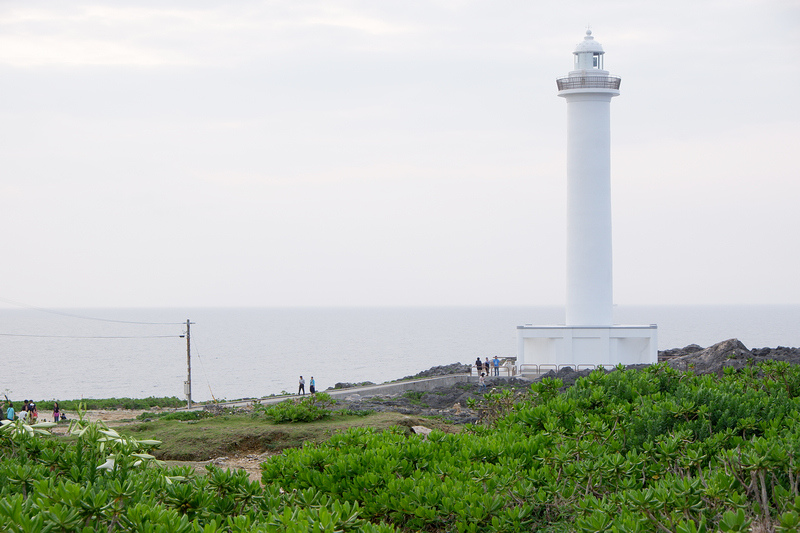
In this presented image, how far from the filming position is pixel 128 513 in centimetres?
386

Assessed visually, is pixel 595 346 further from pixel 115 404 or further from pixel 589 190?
pixel 115 404

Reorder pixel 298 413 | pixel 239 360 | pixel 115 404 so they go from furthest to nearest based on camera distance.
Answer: pixel 239 360, pixel 115 404, pixel 298 413

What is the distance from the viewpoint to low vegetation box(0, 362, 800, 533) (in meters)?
4.26

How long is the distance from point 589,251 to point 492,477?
27.5 meters

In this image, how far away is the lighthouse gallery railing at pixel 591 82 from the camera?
3241 centimetres

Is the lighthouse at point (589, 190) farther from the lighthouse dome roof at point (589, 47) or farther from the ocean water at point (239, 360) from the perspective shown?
the ocean water at point (239, 360)

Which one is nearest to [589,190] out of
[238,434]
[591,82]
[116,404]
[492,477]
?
[591,82]

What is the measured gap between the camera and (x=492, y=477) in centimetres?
604

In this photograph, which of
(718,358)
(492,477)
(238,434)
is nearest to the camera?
(492,477)

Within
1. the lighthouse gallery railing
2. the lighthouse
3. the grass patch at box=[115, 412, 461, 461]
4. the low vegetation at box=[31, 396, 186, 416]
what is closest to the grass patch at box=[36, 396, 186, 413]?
the low vegetation at box=[31, 396, 186, 416]

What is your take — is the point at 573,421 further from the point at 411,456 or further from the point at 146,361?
the point at 146,361

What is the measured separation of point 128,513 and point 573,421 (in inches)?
204

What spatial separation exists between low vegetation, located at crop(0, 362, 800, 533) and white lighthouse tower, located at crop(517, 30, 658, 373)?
918 inches

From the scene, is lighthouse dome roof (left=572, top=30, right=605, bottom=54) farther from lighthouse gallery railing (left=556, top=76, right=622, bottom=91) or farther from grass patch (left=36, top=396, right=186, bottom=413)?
grass patch (left=36, top=396, right=186, bottom=413)
